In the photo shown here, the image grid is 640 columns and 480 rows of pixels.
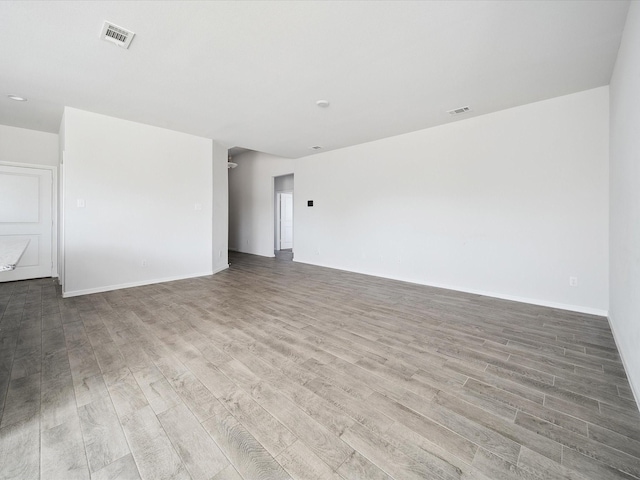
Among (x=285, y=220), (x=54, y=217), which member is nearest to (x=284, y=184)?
(x=285, y=220)

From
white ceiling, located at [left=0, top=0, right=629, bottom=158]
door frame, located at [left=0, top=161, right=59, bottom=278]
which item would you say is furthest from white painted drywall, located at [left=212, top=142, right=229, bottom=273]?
door frame, located at [left=0, top=161, right=59, bottom=278]

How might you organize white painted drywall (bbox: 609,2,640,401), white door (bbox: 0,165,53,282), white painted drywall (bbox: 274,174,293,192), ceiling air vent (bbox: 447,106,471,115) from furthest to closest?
white painted drywall (bbox: 274,174,293,192) → white door (bbox: 0,165,53,282) → ceiling air vent (bbox: 447,106,471,115) → white painted drywall (bbox: 609,2,640,401)

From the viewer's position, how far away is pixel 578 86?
3168 mm

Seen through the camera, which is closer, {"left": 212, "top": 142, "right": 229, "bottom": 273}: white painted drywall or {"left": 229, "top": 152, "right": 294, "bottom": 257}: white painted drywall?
{"left": 212, "top": 142, "right": 229, "bottom": 273}: white painted drywall

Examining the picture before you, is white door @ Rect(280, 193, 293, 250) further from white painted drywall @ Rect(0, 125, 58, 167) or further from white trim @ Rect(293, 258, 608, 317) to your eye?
white painted drywall @ Rect(0, 125, 58, 167)

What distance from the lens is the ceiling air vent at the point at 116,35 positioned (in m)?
2.21

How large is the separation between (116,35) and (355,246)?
15.7 feet

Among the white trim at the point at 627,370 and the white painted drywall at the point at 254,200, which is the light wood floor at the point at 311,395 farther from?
the white painted drywall at the point at 254,200

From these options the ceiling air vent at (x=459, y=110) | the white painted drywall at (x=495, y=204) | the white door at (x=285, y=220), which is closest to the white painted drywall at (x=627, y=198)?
the white painted drywall at (x=495, y=204)

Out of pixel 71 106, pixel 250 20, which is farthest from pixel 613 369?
pixel 71 106

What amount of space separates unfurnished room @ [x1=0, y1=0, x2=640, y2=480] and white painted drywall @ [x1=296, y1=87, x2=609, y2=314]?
3cm

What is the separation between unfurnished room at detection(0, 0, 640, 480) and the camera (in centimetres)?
143

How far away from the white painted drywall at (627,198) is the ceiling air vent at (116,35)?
377cm

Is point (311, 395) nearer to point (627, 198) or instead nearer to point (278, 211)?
point (627, 198)
